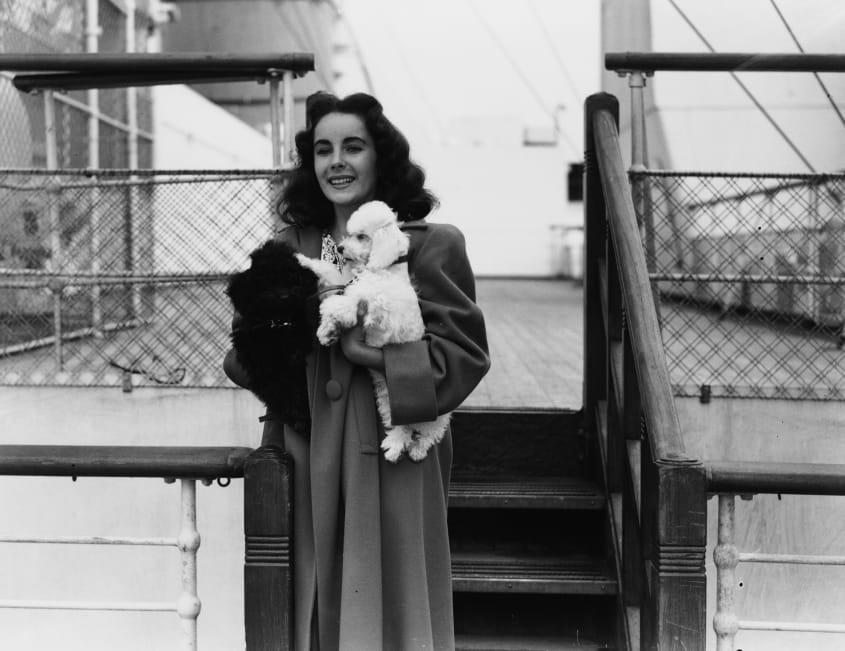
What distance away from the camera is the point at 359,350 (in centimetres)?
194

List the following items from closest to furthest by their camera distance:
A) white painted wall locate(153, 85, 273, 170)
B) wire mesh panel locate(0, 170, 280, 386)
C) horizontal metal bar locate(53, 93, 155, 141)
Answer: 1. wire mesh panel locate(0, 170, 280, 386)
2. horizontal metal bar locate(53, 93, 155, 141)
3. white painted wall locate(153, 85, 273, 170)

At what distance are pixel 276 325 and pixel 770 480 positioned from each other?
4.09 feet

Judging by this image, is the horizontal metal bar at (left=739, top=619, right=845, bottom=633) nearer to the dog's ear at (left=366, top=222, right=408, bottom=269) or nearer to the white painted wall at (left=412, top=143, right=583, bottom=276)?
the dog's ear at (left=366, top=222, right=408, bottom=269)

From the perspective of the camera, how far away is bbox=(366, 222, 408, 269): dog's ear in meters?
1.91

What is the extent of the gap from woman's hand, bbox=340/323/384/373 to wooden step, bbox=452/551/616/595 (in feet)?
4.43

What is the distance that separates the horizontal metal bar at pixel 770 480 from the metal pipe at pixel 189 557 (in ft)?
4.26

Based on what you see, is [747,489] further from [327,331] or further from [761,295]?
[761,295]

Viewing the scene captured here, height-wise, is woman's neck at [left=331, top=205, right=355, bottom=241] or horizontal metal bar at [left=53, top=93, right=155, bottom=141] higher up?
horizontal metal bar at [left=53, top=93, right=155, bottom=141]


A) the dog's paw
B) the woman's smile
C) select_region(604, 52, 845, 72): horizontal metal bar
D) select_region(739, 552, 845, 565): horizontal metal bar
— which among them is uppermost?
select_region(604, 52, 845, 72): horizontal metal bar

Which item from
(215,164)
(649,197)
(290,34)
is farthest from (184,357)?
(290,34)

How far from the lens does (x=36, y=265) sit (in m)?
4.38

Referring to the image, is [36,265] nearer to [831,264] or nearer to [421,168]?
[421,168]

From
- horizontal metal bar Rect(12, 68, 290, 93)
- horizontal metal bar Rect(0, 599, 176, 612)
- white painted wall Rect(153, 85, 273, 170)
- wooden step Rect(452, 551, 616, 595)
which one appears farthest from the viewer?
white painted wall Rect(153, 85, 273, 170)

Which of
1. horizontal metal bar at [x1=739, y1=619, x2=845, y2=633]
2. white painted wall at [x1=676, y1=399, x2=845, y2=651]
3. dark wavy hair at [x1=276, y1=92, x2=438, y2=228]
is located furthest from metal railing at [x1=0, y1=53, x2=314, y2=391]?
horizontal metal bar at [x1=739, y1=619, x2=845, y2=633]
